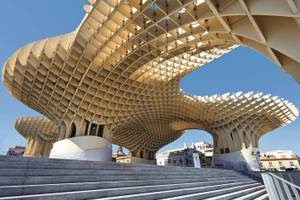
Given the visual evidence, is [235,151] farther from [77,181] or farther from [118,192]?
[77,181]

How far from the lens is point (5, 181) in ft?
12.8

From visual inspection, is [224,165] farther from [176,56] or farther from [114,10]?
[114,10]

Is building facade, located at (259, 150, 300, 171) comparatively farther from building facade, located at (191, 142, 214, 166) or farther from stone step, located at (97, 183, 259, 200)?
stone step, located at (97, 183, 259, 200)

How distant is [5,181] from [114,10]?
12054mm

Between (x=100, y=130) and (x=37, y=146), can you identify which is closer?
(x=100, y=130)

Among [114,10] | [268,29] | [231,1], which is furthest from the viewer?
[114,10]

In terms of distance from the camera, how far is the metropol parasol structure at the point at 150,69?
9023 mm

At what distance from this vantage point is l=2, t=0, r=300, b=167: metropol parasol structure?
29.6ft

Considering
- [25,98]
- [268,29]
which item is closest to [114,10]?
[268,29]

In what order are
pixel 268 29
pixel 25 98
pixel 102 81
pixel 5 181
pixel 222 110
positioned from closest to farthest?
pixel 5 181 → pixel 268 29 → pixel 102 81 → pixel 25 98 → pixel 222 110

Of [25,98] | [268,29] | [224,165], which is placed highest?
[25,98]

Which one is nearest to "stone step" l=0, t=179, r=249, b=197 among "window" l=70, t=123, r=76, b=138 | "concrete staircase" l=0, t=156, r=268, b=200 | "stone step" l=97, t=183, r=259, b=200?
"concrete staircase" l=0, t=156, r=268, b=200

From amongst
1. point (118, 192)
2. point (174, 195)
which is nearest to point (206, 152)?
point (174, 195)

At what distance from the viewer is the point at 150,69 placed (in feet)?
73.0
